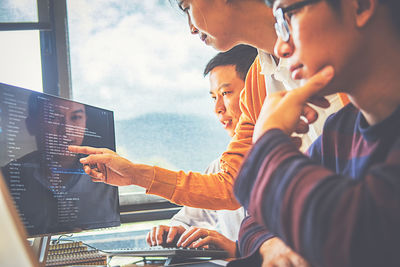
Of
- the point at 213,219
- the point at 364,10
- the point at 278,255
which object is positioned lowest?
the point at 213,219

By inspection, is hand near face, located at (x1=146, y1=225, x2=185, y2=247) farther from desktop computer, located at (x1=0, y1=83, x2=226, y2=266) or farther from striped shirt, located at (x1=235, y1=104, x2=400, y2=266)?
striped shirt, located at (x1=235, y1=104, x2=400, y2=266)

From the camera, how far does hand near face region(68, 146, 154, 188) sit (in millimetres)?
1223

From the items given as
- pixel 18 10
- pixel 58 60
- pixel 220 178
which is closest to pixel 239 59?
pixel 220 178

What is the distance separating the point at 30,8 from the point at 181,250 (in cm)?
174

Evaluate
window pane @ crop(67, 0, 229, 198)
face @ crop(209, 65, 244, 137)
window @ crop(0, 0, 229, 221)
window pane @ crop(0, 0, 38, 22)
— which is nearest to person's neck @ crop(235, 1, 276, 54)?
face @ crop(209, 65, 244, 137)

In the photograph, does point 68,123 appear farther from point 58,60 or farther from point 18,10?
point 18,10

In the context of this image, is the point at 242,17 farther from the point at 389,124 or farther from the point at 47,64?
the point at 47,64

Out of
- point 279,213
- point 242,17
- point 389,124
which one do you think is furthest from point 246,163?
point 242,17

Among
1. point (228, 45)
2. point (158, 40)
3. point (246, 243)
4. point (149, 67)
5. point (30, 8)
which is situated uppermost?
point (30, 8)

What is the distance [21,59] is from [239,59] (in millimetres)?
1196

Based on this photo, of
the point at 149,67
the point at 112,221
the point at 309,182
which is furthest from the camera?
the point at 149,67

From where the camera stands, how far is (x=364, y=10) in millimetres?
656

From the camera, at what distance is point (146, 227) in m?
2.27

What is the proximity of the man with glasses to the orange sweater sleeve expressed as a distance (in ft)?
2.28
